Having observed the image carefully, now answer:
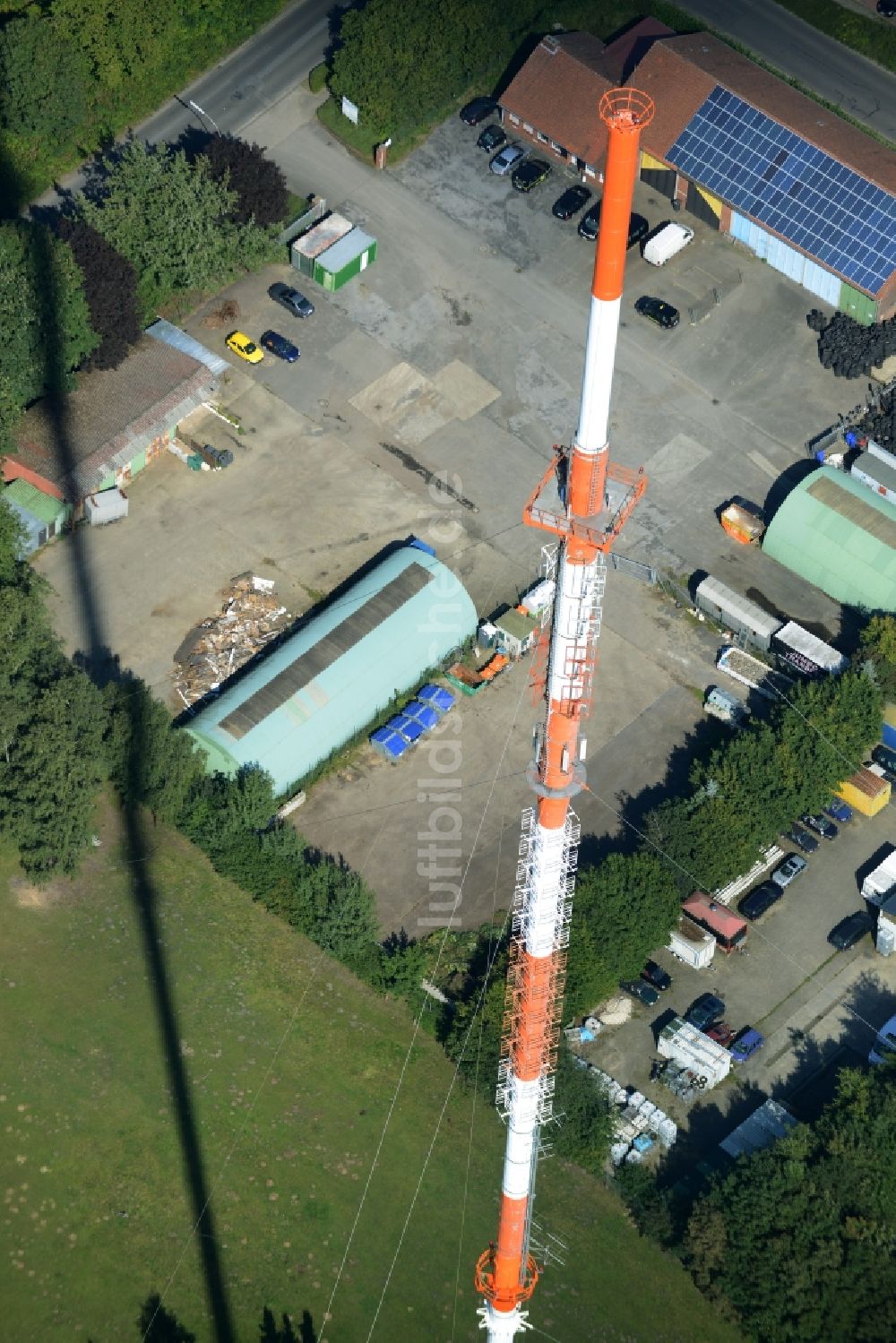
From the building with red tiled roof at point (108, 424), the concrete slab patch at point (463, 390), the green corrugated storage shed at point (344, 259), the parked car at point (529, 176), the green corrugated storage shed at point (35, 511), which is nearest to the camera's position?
the green corrugated storage shed at point (35, 511)

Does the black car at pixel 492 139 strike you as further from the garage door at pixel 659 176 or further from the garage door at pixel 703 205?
the garage door at pixel 703 205

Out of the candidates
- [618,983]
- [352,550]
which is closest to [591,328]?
[618,983]

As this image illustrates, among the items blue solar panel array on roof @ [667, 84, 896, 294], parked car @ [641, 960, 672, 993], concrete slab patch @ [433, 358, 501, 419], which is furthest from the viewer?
blue solar panel array on roof @ [667, 84, 896, 294]

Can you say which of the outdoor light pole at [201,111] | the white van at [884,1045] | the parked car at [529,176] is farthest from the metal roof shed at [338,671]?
the outdoor light pole at [201,111]

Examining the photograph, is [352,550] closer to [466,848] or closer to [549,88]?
[466,848]

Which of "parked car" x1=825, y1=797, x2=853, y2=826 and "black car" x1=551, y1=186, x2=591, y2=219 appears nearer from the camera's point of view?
"parked car" x1=825, y1=797, x2=853, y2=826

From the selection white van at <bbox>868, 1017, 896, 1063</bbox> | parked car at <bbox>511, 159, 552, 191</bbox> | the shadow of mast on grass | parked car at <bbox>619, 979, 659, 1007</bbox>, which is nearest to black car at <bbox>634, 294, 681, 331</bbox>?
parked car at <bbox>511, 159, 552, 191</bbox>

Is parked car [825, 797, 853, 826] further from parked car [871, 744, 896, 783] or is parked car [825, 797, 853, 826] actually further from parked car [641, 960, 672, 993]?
parked car [641, 960, 672, 993]
